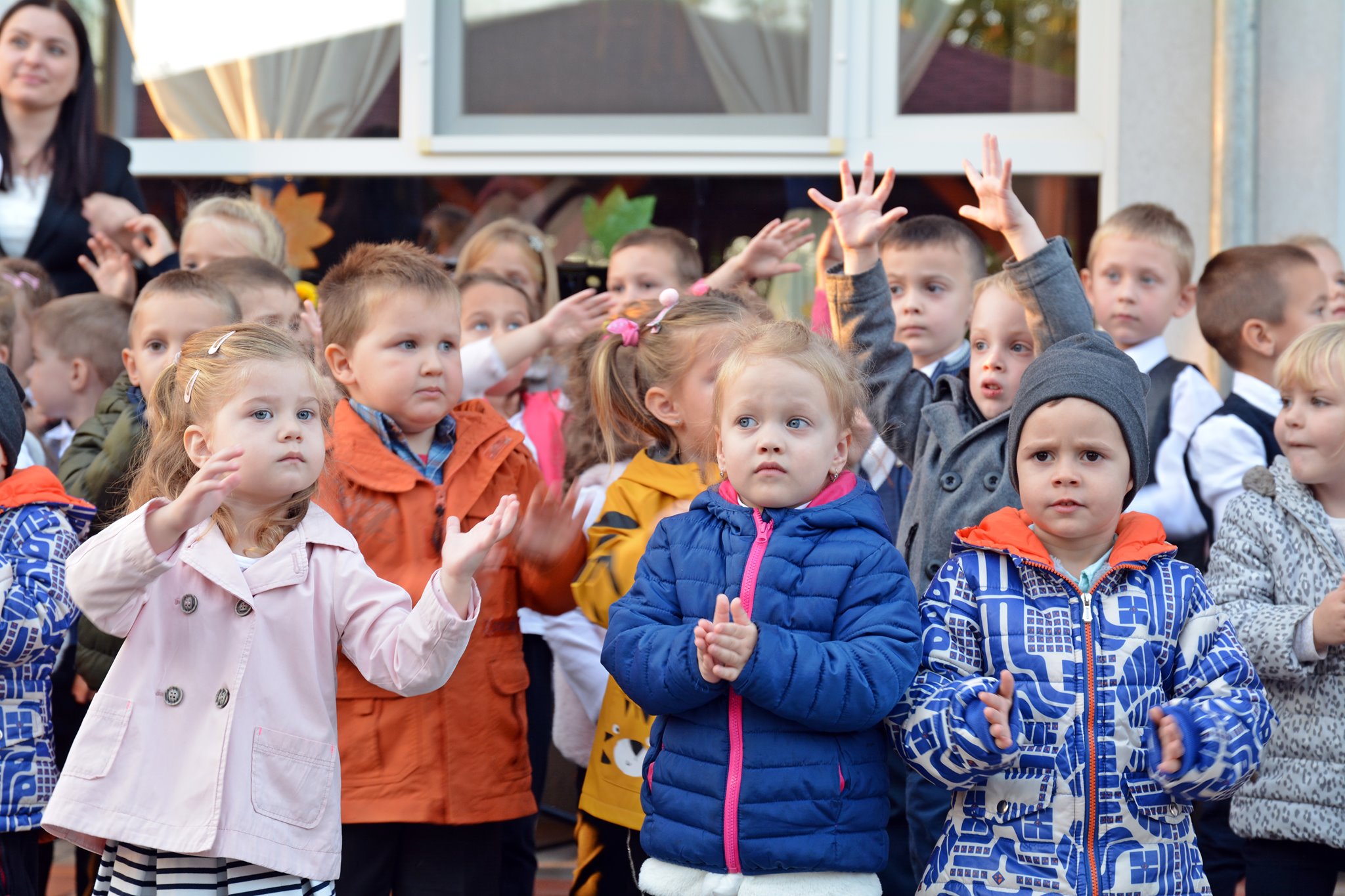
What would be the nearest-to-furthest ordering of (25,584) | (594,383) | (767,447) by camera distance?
(767,447) < (25,584) < (594,383)

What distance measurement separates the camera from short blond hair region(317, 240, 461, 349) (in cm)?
328

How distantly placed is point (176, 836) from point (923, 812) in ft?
5.51

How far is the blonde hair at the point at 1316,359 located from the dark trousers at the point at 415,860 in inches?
84.4

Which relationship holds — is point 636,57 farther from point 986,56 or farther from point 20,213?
point 20,213

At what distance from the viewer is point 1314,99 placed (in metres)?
5.27

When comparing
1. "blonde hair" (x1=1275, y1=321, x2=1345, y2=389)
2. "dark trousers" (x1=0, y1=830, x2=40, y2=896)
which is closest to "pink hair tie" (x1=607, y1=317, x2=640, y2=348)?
"blonde hair" (x1=1275, y1=321, x2=1345, y2=389)

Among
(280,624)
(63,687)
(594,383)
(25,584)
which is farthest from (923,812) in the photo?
(63,687)

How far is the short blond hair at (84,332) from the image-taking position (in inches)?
168

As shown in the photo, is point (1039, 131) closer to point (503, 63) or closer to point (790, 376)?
point (503, 63)

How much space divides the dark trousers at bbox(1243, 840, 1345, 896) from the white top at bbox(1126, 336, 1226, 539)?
989 mm

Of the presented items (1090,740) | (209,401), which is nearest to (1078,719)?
(1090,740)

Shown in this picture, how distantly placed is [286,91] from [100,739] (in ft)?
13.0

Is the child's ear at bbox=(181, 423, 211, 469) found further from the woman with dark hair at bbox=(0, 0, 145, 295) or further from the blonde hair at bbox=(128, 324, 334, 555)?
the woman with dark hair at bbox=(0, 0, 145, 295)

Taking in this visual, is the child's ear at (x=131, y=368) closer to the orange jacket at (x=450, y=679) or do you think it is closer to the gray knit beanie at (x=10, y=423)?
the gray knit beanie at (x=10, y=423)
